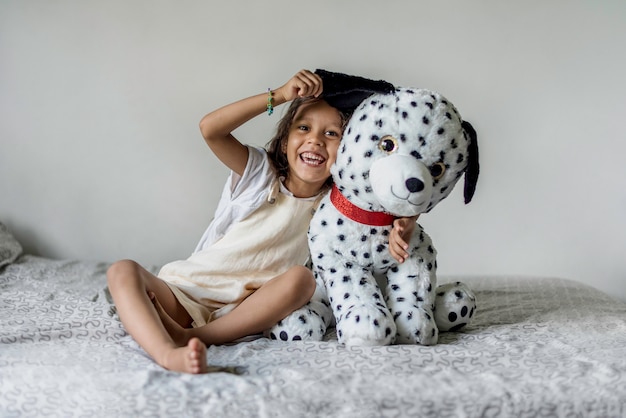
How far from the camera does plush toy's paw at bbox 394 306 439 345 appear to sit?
1.27 meters

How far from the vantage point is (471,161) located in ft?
4.33

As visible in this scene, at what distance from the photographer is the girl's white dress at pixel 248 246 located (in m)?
1.47

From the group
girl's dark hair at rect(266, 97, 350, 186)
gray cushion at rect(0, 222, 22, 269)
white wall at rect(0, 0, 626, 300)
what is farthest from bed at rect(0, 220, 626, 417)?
white wall at rect(0, 0, 626, 300)

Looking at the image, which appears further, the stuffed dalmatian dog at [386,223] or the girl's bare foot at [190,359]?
the stuffed dalmatian dog at [386,223]

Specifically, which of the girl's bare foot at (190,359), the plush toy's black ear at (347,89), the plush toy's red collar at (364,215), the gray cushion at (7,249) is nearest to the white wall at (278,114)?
the gray cushion at (7,249)

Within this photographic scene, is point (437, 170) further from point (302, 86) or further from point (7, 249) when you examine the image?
point (7, 249)

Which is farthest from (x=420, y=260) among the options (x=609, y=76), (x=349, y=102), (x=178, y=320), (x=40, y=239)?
(x=40, y=239)

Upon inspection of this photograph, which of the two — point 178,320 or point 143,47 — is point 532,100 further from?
point 178,320

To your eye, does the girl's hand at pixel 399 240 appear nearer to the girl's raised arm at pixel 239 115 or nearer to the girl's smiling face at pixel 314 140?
the girl's smiling face at pixel 314 140

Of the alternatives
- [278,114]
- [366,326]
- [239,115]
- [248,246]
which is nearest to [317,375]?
[366,326]

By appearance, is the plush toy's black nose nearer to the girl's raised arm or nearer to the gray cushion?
the girl's raised arm

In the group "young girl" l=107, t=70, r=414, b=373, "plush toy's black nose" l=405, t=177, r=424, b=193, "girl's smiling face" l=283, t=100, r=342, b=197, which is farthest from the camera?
"girl's smiling face" l=283, t=100, r=342, b=197

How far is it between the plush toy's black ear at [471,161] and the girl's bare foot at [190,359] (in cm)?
61

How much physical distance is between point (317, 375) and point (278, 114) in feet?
4.39
